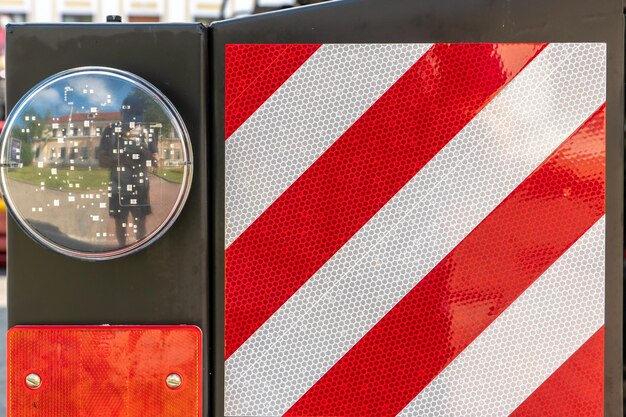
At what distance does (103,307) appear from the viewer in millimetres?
1029

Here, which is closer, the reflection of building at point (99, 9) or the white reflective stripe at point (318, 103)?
the white reflective stripe at point (318, 103)

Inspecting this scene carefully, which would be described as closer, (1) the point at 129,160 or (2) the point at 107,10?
(1) the point at 129,160

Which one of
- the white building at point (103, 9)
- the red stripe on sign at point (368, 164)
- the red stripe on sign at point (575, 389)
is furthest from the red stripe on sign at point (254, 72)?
the white building at point (103, 9)

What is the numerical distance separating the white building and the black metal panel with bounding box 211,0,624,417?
727 inches

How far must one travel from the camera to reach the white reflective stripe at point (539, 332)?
40.8 inches

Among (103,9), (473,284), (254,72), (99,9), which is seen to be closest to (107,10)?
(103,9)

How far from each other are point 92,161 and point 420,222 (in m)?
0.40

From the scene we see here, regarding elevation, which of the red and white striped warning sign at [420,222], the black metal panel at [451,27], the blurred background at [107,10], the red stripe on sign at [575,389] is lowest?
the red stripe on sign at [575,389]

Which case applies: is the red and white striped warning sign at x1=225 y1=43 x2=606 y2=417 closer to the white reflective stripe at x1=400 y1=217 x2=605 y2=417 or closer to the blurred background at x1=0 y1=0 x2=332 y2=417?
the white reflective stripe at x1=400 y1=217 x2=605 y2=417

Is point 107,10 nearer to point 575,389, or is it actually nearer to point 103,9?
point 103,9

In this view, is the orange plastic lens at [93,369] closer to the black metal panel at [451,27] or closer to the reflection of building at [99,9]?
the black metal panel at [451,27]

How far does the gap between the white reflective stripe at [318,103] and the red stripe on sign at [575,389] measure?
41cm

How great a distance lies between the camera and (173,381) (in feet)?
3.37

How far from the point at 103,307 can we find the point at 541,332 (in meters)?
0.55
